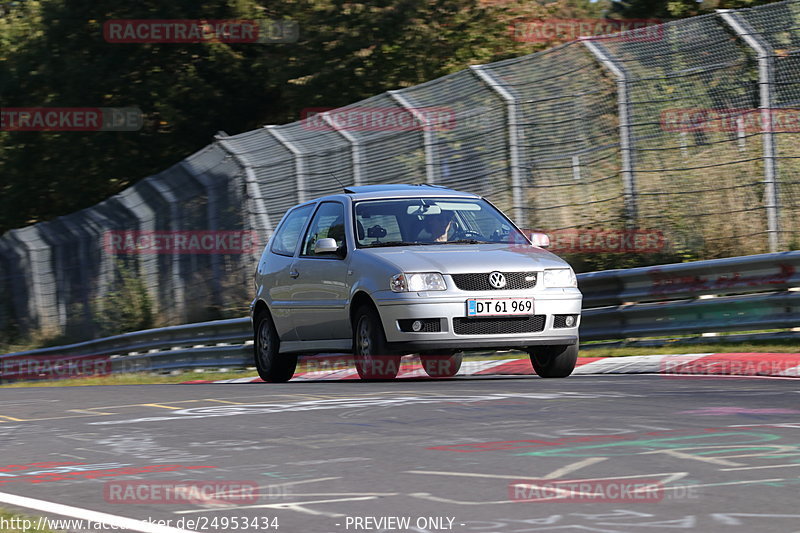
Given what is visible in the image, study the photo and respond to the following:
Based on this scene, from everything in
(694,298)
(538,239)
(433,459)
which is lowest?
(433,459)

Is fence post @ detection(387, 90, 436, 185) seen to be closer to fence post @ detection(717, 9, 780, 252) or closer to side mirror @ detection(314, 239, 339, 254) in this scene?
fence post @ detection(717, 9, 780, 252)

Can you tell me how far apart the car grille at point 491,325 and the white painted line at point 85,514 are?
5484 millimetres

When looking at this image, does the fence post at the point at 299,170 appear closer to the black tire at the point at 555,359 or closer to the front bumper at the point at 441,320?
the black tire at the point at 555,359

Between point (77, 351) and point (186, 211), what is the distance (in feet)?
13.8

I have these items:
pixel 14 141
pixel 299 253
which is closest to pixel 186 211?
pixel 299 253

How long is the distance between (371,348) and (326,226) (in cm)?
182

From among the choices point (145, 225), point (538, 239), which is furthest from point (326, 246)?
point (145, 225)

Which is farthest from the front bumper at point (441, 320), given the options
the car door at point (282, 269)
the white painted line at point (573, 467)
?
the white painted line at point (573, 467)

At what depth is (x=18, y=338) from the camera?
3034 centimetres

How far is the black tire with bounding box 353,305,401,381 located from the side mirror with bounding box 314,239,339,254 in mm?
617

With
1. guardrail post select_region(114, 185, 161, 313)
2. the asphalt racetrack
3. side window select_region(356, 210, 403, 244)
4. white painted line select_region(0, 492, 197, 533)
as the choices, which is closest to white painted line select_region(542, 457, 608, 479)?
the asphalt racetrack

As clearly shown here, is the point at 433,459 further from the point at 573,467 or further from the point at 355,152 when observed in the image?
the point at 355,152

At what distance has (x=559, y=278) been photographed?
11.7 metres

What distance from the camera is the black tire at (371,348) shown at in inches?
457
